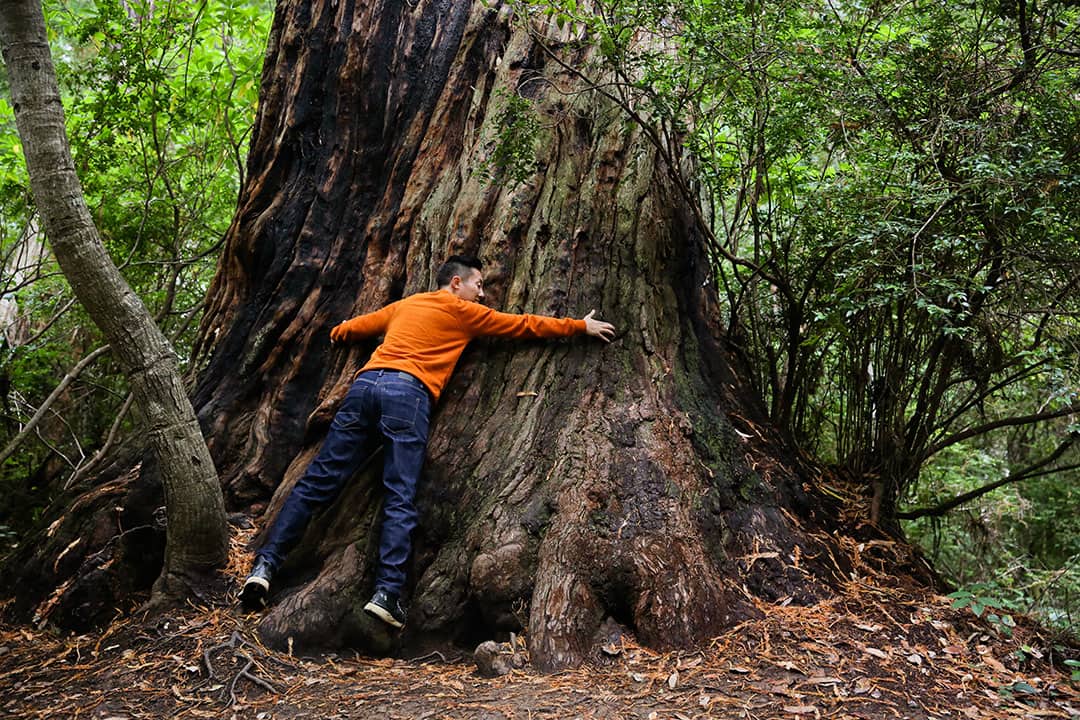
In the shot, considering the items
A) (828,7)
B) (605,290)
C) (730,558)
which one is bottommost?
(730,558)

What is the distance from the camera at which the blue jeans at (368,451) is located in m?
4.00

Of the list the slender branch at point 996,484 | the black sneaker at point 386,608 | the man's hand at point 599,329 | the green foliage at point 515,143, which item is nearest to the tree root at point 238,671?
the black sneaker at point 386,608

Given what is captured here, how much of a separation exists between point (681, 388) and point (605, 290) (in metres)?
0.77

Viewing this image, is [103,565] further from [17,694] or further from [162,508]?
[17,694]

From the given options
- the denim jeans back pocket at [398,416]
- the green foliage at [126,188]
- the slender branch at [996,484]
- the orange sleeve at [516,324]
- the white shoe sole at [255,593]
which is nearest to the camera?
the white shoe sole at [255,593]

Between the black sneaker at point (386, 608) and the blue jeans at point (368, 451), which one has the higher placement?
the blue jeans at point (368, 451)

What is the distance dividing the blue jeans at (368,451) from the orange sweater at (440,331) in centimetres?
10

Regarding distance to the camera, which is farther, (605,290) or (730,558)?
(605,290)

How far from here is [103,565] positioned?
14.1 feet

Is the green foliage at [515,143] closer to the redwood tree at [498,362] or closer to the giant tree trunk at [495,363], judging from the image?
the redwood tree at [498,362]

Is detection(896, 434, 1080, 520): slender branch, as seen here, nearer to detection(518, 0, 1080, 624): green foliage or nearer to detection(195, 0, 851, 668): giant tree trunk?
detection(518, 0, 1080, 624): green foliage

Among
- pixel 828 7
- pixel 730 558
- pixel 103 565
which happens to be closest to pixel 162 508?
pixel 103 565

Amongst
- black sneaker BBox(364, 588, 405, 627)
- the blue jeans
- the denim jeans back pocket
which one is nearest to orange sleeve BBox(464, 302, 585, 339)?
the blue jeans

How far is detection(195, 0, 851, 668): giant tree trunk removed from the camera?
3.67 m
